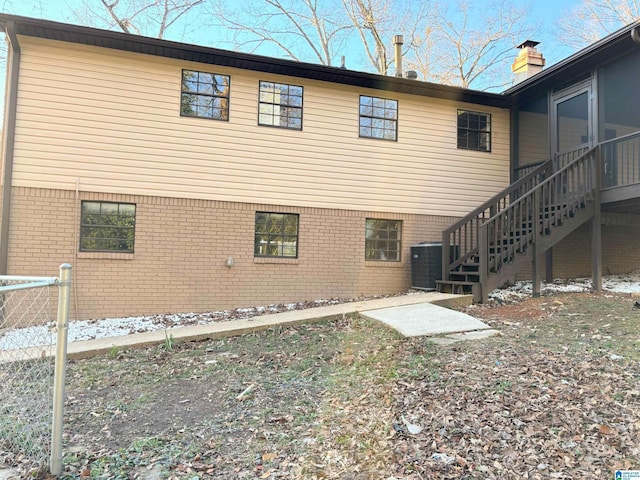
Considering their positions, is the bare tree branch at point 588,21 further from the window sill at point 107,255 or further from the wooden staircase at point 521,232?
the window sill at point 107,255

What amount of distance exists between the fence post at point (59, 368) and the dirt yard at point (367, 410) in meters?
0.15

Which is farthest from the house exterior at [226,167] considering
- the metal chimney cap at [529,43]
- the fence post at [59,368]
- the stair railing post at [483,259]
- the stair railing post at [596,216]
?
the fence post at [59,368]

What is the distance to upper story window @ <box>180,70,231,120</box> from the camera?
8.55m

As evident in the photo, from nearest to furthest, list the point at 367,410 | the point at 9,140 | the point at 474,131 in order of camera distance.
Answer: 1. the point at 367,410
2. the point at 9,140
3. the point at 474,131

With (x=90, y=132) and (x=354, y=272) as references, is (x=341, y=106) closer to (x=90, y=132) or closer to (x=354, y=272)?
(x=354, y=272)

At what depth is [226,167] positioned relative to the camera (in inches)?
344

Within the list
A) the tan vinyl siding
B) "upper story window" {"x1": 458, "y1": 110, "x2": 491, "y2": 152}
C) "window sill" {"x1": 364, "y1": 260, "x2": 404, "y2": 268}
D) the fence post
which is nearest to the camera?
the fence post

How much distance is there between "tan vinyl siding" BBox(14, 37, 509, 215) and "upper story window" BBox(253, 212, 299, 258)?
373 millimetres

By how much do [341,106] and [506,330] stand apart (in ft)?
19.6

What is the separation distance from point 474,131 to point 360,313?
6095 mm

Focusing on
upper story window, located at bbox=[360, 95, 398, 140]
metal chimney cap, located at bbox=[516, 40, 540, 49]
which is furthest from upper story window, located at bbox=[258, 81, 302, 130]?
metal chimney cap, located at bbox=[516, 40, 540, 49]

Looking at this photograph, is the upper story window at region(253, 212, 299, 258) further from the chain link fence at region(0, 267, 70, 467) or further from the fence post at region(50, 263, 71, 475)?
the fence post at region(50, 263, 71, 475)

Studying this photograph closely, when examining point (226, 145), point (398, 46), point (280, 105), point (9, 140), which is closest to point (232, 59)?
point (280, 105)

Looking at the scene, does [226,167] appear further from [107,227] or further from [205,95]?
[107,227]
